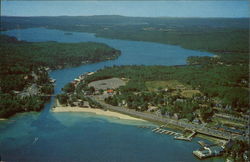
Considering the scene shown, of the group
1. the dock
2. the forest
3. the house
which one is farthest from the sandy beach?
the house

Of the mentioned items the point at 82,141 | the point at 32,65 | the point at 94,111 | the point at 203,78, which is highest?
the point at 32,65

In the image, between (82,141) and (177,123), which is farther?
(177,123)

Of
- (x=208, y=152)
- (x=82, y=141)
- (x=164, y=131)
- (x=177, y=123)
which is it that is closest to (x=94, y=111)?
(x=82, y=141)

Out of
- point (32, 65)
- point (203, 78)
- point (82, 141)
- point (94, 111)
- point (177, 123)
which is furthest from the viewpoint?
point (32, 65)

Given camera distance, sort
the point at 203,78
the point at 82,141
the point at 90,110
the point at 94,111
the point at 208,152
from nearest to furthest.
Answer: the point at 208,152, the point at 82,141, the point at 94,111, the point at 90,110, the point at 203,78

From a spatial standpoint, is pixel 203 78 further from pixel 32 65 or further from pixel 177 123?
pixel 32 65

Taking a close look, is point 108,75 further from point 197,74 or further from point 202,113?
point 202,113

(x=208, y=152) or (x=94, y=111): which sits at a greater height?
(x=94, y=111)

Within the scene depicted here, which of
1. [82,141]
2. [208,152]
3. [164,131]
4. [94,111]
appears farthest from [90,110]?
[208,152]

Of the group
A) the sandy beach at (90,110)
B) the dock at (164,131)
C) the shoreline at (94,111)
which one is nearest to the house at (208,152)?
the dock at (164,131)

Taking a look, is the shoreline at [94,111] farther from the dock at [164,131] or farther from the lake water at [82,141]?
the dock at [164,131]
